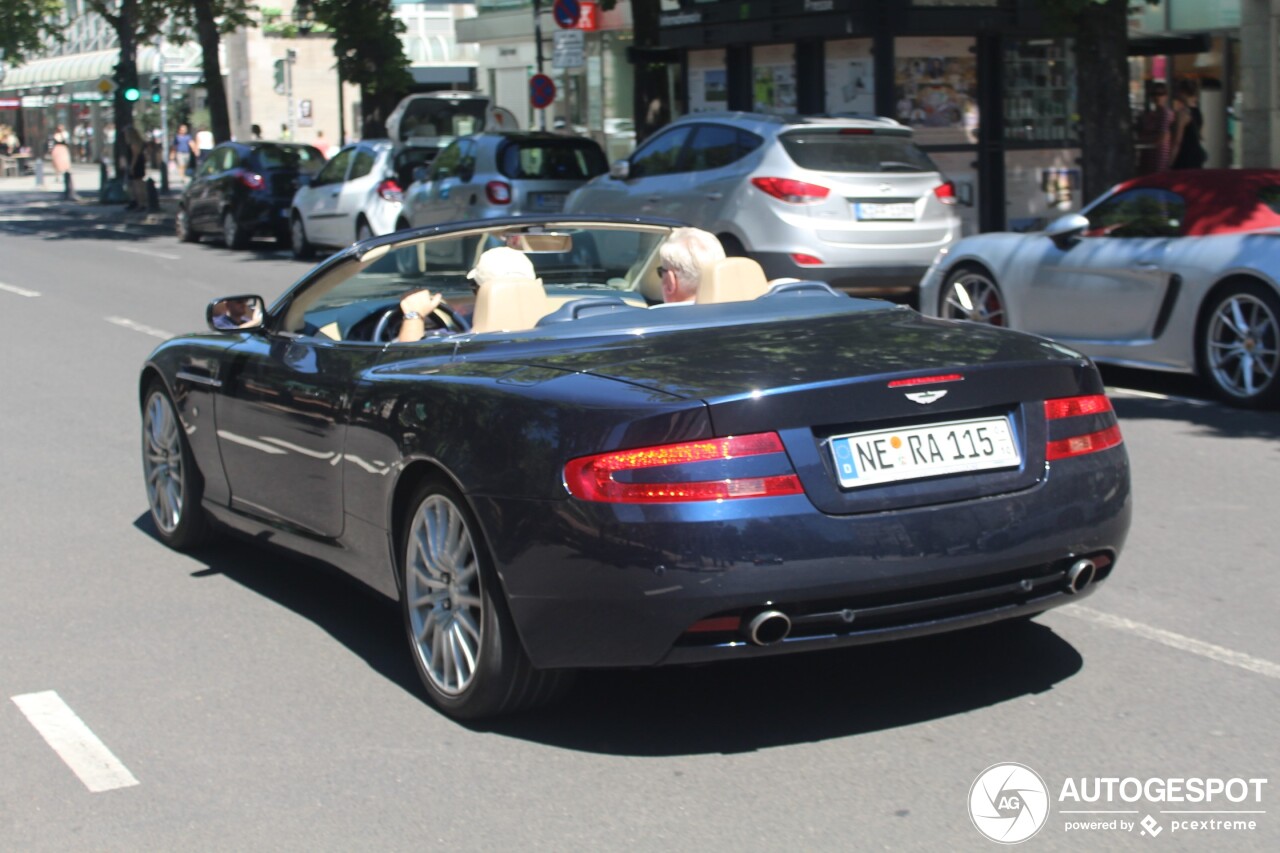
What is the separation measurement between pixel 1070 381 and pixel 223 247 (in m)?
24.1

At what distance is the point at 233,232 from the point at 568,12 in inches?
242

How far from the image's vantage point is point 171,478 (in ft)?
23.4

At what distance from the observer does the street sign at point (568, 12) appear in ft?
79.7

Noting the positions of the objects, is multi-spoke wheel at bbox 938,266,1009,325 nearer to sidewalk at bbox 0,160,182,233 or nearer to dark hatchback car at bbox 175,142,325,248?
dark hatchback car at bbox 175,142,325,248

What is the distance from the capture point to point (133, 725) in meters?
4.92

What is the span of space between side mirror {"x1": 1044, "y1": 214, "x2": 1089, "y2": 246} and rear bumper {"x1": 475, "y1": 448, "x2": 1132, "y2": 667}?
22.0 feet

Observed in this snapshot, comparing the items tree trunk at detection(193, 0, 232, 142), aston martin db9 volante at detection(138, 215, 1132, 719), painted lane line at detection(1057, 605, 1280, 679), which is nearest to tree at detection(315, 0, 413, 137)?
tree trunk at detection(193, 0, 232, 142)

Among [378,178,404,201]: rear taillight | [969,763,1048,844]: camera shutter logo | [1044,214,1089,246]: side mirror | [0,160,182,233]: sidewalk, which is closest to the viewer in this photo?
[969,763,1048,844]: camera shutter logo

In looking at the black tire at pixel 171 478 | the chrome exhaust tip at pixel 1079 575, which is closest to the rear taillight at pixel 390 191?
the black tire at pixel 171 478

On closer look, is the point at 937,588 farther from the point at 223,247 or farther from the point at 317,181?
the point at 223,247

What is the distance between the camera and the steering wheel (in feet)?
19.4

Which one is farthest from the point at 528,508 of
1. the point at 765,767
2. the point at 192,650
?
the point at 192,650

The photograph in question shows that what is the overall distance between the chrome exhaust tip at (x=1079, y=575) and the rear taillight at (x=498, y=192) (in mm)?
15608

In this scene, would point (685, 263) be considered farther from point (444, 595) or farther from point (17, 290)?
point (17, 290)
